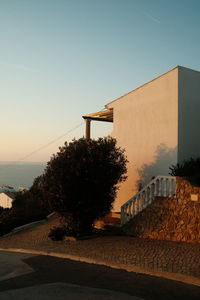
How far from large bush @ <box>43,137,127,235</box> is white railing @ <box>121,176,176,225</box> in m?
0.84

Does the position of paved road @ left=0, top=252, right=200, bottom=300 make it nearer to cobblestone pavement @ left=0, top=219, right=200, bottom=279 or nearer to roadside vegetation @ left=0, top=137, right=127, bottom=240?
cobblestone pavement @ left=0, top=219, right=200, bottom=279

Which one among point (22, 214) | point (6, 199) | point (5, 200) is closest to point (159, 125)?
point (22, 214)

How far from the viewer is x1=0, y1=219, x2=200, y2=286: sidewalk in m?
7.42

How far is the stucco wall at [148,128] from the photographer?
1388 centimetres

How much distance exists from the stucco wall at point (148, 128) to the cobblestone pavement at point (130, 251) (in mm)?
4516

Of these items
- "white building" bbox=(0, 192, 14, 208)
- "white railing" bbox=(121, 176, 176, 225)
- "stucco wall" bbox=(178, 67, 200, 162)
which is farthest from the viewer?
"white building" bbox=(0, 192, 14, 208)

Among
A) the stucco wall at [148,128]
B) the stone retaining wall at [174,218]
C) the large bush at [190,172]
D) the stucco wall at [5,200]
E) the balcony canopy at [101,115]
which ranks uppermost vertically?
the balcony canopy at [101,115]

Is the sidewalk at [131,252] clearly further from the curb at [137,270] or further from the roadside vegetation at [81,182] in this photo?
the roadside vegetation at [81,182]

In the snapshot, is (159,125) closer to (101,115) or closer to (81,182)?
(81,182)

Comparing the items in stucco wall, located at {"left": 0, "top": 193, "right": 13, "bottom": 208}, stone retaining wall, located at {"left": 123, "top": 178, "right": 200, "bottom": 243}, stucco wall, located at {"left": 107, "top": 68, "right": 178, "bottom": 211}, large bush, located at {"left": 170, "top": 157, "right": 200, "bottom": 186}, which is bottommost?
stucco wall, located at {"left": 0, "top": 193, "right": 13, "bottom": 208}

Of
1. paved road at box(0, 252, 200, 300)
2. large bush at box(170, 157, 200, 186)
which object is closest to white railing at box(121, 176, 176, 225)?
large bush at box(170, 157, 200, 186)

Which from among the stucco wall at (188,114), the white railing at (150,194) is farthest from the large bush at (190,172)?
the stucco wall at (188,114)

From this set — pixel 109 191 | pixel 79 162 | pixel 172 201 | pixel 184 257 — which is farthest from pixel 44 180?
pixel 184 257

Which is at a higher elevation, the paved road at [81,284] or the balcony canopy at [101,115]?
the balcony canopy at [101,115]
